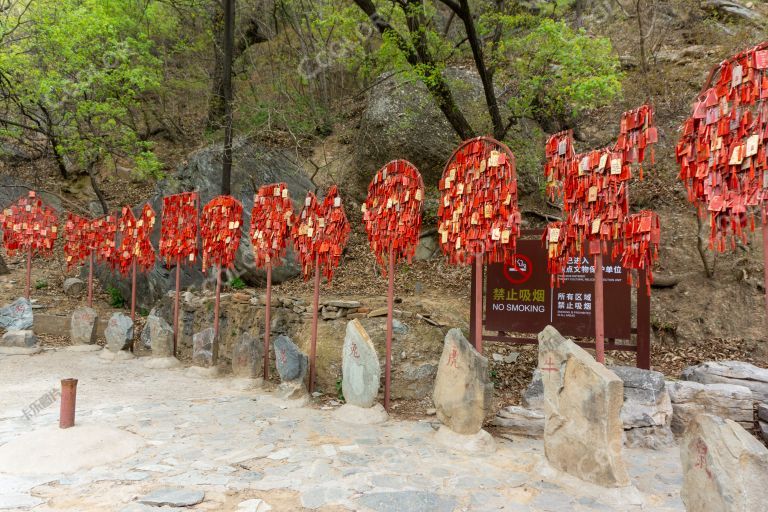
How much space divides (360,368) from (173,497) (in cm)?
246

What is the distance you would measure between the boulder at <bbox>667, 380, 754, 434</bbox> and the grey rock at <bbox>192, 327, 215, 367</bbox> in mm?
6411

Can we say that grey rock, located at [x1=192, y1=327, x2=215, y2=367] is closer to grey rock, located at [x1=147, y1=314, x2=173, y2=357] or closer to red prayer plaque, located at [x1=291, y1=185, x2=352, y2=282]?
grey rock, located at [x1=147, y1=314, x2=173, y2=357]

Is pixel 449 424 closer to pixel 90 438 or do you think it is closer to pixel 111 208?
pixel 90 438

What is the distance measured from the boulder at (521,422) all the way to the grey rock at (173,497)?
122 inches

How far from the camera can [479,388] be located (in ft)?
15.5

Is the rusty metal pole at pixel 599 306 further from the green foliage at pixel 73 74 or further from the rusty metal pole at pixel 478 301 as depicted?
the green foliage at pixel 73 74

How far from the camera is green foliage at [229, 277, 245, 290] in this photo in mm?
11586

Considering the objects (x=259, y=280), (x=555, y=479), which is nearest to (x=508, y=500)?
(x=555, y=479)

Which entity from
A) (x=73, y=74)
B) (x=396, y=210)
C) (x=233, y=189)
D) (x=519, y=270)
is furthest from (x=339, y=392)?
(x=73, y=74)

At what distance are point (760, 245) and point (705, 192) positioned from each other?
21.0 feet

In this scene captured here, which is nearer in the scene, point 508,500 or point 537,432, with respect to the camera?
point 508,500

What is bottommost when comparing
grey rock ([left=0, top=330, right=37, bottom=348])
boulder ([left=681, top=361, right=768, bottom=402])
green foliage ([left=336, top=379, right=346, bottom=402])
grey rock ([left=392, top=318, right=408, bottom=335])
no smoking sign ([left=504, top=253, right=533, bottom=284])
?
green foliage ([left=336, top=379, right=346, bottom=402])

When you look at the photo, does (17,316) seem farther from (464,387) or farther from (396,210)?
(464,387)

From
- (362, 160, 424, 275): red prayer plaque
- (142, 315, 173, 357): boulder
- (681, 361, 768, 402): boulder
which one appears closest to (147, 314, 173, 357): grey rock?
(142, 315, 173, 357): boulder
